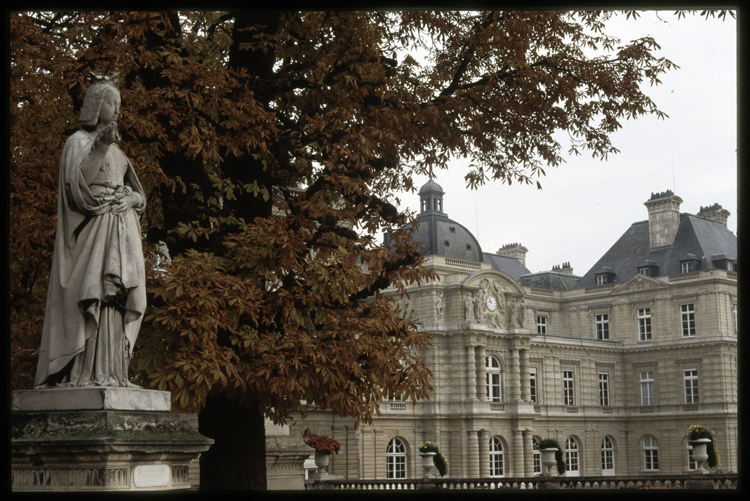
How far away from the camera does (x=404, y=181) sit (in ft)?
39.5

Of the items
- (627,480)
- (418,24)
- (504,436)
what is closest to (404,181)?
(418,24)

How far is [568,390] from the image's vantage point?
51.3 m

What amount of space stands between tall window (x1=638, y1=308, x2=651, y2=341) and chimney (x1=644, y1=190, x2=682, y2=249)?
3.93 meters

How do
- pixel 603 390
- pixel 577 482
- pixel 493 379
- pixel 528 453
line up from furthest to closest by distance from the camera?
pixel 603 390 < pixel 493 379 < pixel 528 453 < pixel 577 482

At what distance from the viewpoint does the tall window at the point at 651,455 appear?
52.8 m

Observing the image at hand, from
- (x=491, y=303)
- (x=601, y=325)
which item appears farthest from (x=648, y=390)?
(x=491, y=303)

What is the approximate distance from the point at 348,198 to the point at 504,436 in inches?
1523

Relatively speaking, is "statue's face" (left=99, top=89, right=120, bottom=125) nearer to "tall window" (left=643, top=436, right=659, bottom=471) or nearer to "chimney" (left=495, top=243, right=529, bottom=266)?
"tall window" (left=643, top=436, right=659, bottom=471)

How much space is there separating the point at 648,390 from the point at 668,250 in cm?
810

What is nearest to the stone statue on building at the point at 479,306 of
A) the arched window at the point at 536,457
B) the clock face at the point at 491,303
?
the clock face at the point at 491,303

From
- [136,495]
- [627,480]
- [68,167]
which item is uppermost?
[68,167]

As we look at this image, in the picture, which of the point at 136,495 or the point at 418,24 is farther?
the point at 418,24

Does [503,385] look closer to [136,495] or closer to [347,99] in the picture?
[347,99]

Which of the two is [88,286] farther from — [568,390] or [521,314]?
[568,390]
